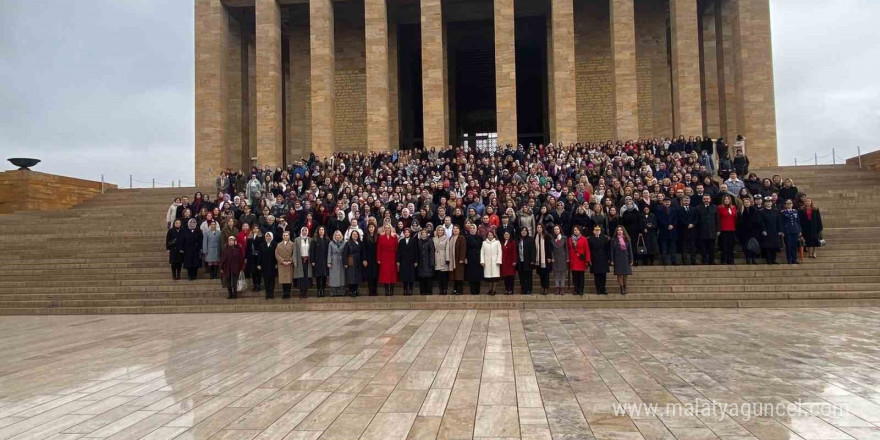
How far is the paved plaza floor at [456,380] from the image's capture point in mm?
3926

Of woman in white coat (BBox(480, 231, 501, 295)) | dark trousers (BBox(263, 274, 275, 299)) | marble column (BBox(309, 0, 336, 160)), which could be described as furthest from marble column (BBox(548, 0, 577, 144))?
dark trousers (BBox(263, 274, 275, 299))

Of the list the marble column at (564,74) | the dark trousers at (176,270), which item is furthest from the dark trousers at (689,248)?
the marble column at (564,74)

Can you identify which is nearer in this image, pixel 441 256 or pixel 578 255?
pixel 578 255

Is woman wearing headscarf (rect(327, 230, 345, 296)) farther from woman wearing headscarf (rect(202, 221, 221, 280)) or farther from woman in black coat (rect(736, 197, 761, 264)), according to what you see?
woman in black coat (rect(736, 197, 761, 264))

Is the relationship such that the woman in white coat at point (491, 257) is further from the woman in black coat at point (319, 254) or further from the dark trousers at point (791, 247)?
the dark trousers at point (791, 247)

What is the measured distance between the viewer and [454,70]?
33.9m

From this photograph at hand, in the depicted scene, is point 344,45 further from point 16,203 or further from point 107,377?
point 107,377

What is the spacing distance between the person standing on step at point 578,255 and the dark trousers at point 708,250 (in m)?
2.84

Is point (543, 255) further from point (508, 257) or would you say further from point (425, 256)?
point (425, 256)

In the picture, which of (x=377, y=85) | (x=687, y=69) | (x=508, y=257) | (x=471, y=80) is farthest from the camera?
(x=471, y=80)

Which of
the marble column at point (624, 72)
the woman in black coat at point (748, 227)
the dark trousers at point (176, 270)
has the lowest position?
the dark trousers at point (176, 270)

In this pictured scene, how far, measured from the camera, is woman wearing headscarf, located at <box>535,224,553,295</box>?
10.8m

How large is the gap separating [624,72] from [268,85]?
1649 cm

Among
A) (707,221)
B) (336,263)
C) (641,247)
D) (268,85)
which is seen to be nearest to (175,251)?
(336,263)
